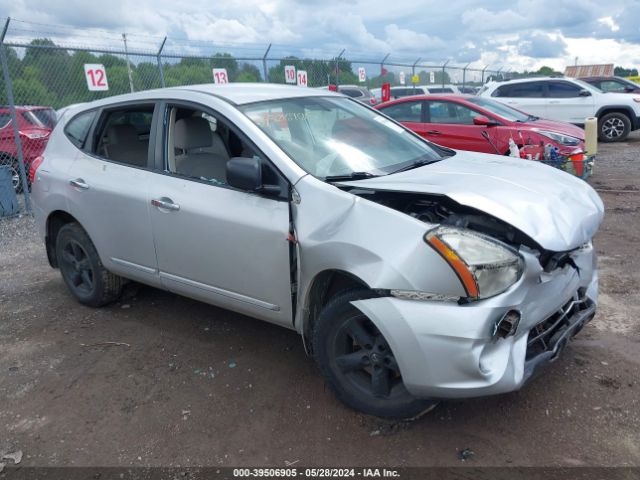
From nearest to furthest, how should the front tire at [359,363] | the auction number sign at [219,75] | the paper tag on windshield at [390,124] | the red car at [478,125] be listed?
the front tire at [359,363] → the paper tag on windshield at [390,124] → the red car at [478,125] → the auction number sign at [219,75]

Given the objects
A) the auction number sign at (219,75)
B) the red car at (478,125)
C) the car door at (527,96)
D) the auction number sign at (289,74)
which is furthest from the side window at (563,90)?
the auction number sign at (219,75)

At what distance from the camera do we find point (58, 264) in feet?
16.3

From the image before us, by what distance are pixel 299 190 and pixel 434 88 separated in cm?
2262

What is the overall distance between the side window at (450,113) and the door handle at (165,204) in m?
6.71

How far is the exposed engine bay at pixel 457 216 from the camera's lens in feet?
9.11

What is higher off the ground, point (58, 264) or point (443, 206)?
point (443, 206)

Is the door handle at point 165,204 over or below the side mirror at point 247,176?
below

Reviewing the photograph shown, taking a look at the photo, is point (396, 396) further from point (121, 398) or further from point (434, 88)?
point (434, 88)

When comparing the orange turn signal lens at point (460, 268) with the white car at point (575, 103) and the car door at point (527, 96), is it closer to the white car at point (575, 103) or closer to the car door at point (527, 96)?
the white car at point (575, 103)

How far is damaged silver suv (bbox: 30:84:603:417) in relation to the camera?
257cm

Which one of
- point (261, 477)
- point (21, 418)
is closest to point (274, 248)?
point (261, 477)

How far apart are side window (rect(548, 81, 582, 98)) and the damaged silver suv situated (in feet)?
37.8

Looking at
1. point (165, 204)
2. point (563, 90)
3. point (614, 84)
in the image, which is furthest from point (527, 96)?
point (165, 204)

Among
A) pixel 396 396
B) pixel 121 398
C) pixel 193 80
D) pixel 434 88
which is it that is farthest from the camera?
pixel 434 88
